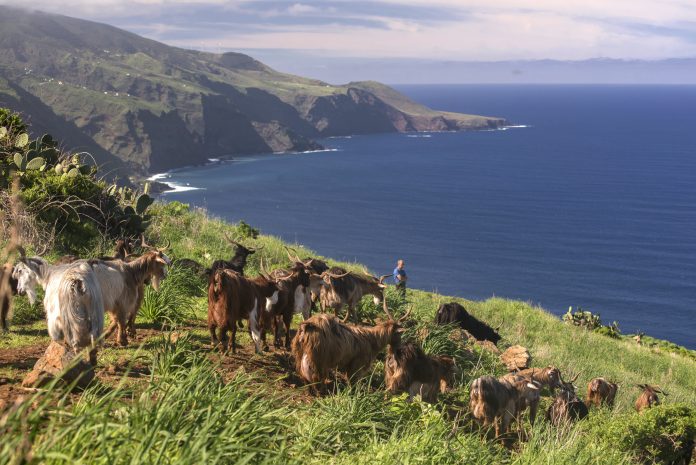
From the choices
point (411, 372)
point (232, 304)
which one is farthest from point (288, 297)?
point (411, 372)

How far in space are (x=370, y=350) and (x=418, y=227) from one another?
9897 cm

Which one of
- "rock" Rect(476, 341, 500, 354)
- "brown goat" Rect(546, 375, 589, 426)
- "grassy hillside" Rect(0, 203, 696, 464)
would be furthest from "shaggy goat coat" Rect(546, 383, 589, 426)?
"rock" Rect(476, 341, 500, 354)

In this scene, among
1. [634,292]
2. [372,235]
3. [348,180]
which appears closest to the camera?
[634,292]

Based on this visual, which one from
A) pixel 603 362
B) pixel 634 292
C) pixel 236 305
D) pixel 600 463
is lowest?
pixel 634 292

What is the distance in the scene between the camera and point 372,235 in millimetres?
104250

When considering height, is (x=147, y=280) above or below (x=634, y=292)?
above

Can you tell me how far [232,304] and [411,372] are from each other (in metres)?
3.03

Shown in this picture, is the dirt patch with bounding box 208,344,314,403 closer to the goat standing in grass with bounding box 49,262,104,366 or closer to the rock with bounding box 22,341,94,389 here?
the goat standing in grass with bounding box 49,262,104,366

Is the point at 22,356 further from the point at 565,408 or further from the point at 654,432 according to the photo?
the point at 654,432

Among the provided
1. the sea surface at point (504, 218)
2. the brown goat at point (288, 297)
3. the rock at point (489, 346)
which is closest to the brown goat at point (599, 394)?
the rock at point (489, 346)

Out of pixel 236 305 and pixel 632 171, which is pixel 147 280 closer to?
pixel 236 305

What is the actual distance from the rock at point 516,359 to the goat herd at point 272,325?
3227 mm

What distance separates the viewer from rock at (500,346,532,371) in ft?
56.5

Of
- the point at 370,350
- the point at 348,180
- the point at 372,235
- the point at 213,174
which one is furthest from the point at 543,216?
the point at 370,350
